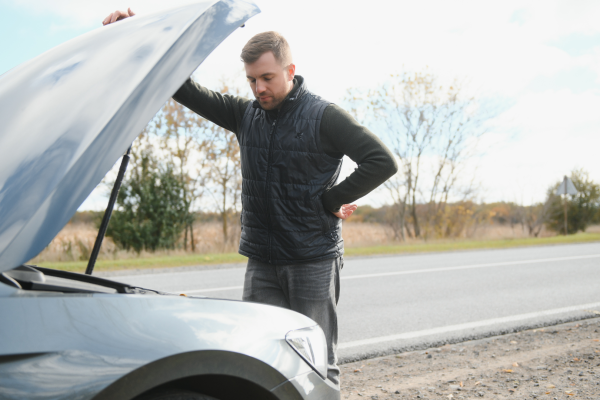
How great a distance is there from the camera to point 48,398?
1104 mm

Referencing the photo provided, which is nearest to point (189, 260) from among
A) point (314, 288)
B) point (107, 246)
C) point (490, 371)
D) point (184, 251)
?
point (184, 251)

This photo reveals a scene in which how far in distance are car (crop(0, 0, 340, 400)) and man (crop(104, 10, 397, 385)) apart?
0.69 meters

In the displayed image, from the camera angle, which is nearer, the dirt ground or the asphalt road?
the dirt ground

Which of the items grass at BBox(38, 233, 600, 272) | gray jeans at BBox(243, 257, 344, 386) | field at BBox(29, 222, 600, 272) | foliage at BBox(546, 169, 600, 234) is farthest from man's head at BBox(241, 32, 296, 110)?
foliage at BBox(546, 169, 600, 234)

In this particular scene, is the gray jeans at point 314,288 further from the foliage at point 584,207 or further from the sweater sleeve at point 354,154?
the foliage at point 584,207

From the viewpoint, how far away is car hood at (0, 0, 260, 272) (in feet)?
3.86

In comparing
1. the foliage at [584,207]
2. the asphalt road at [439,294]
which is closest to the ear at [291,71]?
the asphalt road at [439,294]

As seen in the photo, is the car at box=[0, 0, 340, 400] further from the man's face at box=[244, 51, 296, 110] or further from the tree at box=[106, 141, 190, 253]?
the tree at box=[106, 141, 190, 253]

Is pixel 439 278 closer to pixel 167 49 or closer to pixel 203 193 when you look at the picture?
pixel 167 49

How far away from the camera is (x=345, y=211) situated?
2.41 metres

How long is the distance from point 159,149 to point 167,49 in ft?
50.2

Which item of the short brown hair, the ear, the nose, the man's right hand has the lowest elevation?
the nose

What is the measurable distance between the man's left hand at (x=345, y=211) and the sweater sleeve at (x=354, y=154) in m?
0.06

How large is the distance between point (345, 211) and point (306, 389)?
3.56 ft
